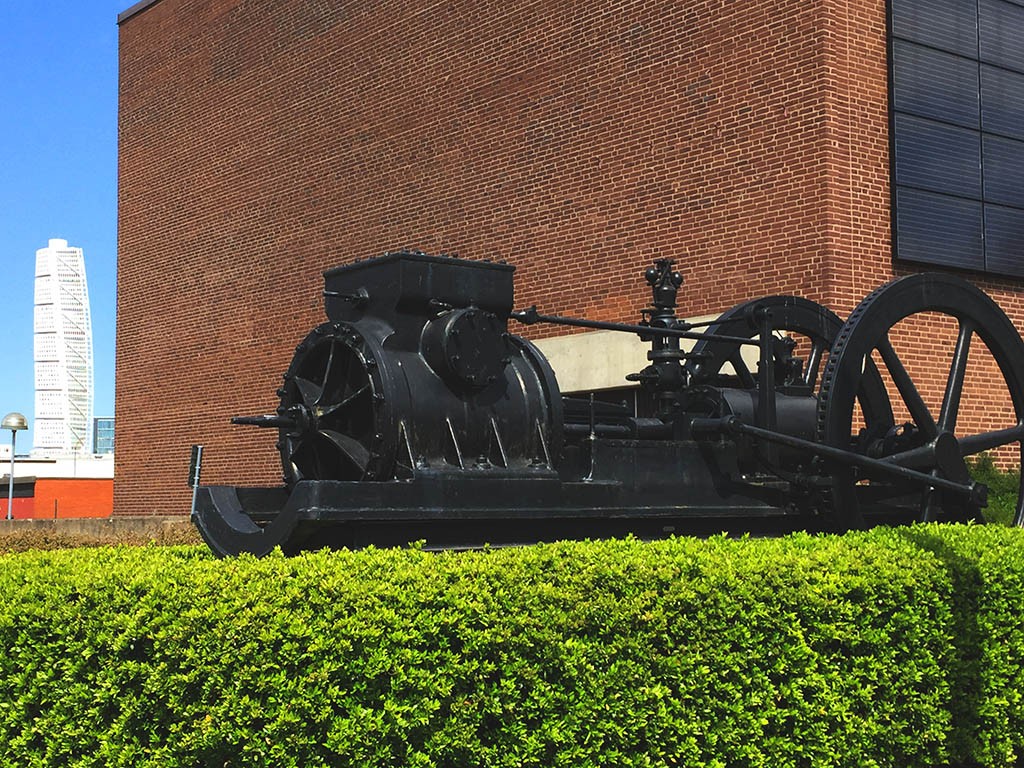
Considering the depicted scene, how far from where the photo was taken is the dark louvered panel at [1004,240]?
14938 millimetres

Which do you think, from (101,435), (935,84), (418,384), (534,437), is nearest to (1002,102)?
(935,84)

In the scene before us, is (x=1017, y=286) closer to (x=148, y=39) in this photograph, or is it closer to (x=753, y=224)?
(x=753, y=224)

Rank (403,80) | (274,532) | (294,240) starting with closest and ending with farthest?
(274,532) → (403,80) → (294,240)

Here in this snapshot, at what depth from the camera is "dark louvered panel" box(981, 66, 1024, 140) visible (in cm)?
1519

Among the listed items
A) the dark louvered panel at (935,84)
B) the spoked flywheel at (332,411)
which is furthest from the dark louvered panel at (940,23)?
the spoked flywheel at (332,411)

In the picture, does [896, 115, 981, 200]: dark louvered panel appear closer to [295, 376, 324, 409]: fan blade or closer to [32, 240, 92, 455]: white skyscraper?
[295, 376, 324, 409]: fan blade

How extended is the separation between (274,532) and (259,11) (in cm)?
1802

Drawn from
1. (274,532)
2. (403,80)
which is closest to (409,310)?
(274,532)

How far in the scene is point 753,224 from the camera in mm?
14273

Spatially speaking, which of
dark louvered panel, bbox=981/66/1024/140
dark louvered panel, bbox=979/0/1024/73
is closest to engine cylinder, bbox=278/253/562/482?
dark louvered panel, bbox=981/66/1024/140

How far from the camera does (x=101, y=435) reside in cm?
17350

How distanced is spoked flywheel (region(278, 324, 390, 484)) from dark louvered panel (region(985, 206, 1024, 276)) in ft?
33.5

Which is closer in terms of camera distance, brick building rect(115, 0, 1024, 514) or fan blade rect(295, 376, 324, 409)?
fan blade rect(295, 376, 324, 409)

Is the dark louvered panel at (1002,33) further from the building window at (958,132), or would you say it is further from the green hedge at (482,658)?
the green hedge at (482,658)
